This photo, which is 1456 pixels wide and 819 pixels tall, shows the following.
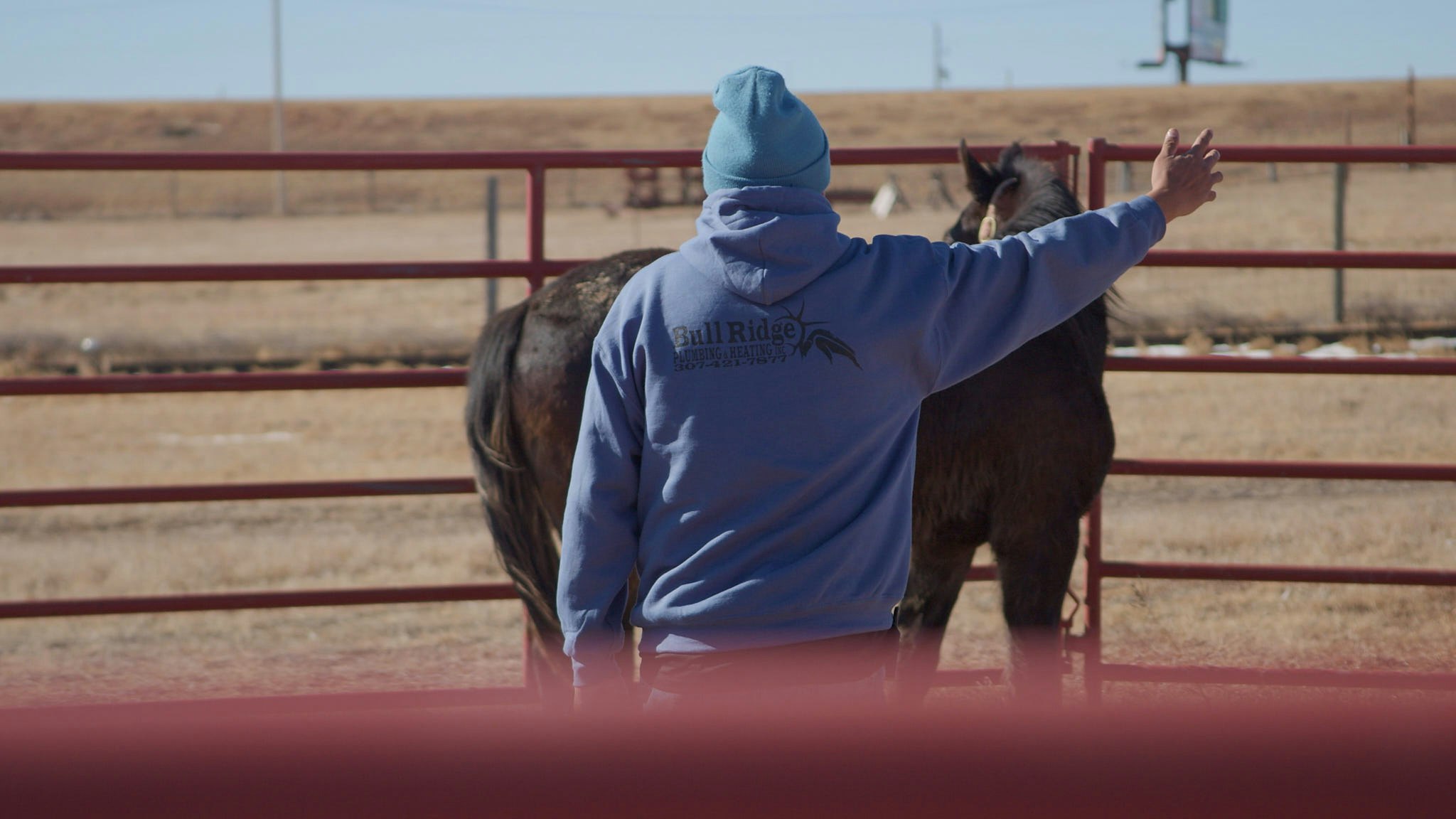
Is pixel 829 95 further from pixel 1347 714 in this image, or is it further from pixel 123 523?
pixel 1347 714

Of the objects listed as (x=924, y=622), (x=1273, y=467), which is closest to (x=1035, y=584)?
(x=924, y=622)

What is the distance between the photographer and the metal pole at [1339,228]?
10.3 meters

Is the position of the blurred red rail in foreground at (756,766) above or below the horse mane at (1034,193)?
below

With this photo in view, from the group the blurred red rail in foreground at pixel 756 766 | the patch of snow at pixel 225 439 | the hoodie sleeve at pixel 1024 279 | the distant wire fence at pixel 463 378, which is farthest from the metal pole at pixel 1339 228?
the blurred red rail in foreground at pixel 756 766

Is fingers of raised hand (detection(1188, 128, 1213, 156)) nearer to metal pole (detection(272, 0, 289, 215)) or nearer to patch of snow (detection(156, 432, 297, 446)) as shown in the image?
patch of snow (detection(156, 432, 297, 446))

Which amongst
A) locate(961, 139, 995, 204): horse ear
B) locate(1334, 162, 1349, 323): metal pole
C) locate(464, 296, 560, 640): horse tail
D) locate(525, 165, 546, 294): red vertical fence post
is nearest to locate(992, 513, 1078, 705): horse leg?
locate(961, 139, 995, 204): horse ear

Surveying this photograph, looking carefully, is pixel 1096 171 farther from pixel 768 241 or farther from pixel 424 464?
pixel 424 464

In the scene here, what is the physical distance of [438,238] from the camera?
23828 millimetres

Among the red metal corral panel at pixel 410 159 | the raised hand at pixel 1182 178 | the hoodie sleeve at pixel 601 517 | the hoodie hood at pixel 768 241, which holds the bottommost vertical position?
the hoodie sleeve at pixel 601 517

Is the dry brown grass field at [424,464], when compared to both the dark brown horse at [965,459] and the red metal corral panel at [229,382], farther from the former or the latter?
the dark brown horse at [965,459]

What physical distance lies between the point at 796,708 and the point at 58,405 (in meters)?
12.1

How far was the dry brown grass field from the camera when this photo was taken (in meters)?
4.93

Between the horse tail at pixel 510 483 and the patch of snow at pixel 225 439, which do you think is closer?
the horse tail at pixel 510 483

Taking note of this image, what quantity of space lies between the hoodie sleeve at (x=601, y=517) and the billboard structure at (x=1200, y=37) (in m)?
60.0
